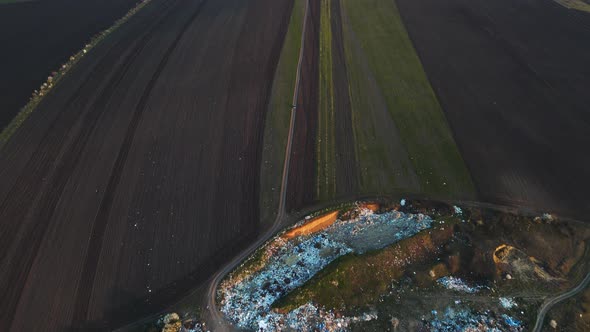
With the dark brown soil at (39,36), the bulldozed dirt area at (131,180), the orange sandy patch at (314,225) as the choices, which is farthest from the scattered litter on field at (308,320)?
→ the dark brown soil at (39,36)

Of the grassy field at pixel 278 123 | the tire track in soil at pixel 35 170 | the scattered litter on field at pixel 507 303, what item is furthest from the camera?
the grassy field at pixel 278 123

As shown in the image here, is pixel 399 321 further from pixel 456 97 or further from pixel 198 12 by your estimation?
pixel 198 12

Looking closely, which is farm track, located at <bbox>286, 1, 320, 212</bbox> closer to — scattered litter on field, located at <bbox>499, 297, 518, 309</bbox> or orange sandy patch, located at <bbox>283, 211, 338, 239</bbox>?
orange sandy patch, located at <bbox>283, 211, 338, 239</bbox>

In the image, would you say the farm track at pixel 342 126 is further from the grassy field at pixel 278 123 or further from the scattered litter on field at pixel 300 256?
the grassy field at pixel 278 123

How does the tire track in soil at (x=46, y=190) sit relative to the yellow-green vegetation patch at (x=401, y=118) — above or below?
above

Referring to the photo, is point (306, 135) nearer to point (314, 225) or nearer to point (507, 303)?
point (314, 225)

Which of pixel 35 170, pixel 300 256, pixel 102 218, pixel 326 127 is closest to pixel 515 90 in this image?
pixel 326 127

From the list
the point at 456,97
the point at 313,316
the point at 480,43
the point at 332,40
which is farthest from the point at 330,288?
the point at 480,43
